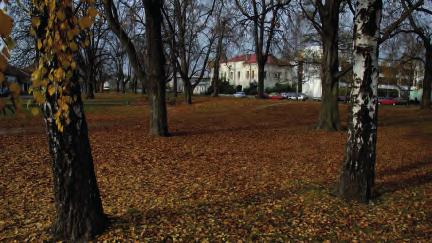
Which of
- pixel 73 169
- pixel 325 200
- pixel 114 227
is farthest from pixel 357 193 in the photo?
pixel 73 169

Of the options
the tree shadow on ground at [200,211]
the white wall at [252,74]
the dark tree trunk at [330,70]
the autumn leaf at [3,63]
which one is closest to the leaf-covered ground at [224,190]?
the tree shadow on ground at [200,211]

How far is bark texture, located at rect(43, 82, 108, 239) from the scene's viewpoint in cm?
419

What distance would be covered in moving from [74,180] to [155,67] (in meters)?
8.76

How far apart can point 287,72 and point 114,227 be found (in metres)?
72.6

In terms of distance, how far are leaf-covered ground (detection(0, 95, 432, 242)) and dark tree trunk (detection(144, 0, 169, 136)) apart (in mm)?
791

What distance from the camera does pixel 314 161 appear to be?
984 centimetres

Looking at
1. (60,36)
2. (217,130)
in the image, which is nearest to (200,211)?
(60,36)

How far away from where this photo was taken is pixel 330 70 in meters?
15.0

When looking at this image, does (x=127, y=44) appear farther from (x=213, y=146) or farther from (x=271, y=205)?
(x=271, y=205)

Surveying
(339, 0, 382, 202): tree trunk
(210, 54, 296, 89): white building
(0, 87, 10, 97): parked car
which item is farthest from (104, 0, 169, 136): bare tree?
(210, 54, 296, 89): white building

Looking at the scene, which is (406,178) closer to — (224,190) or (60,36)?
(224,190)

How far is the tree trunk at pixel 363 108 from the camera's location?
19.4 feet

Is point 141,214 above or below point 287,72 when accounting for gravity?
below

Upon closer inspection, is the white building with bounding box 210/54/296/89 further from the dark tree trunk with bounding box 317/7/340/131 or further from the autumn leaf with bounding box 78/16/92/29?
the autumn leaf with bounding box 78/16/92/29
